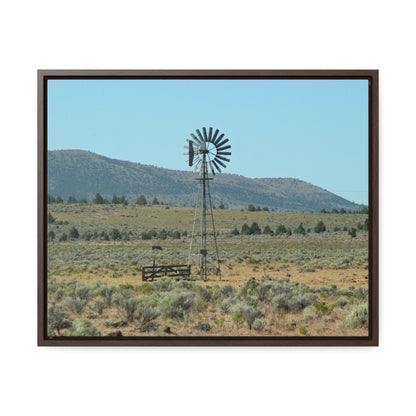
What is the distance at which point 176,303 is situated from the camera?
5059 mm

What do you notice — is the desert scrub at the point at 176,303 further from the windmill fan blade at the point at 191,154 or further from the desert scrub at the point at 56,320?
the windmill fan blade at the point at 191,154

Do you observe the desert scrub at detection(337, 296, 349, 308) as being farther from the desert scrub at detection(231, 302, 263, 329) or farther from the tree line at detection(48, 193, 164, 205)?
the tree line at detection(48, 193, 164, 205)

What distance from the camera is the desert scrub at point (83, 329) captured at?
4797 mm

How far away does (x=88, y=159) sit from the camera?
17.0 feet

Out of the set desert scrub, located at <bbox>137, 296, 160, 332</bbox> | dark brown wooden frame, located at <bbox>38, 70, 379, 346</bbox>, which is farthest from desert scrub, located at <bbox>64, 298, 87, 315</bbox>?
desert scrub, located at <bbox>137, 296, 160, 332</bbox>

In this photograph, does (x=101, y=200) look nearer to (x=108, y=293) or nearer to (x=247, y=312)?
(x=108, y=293)

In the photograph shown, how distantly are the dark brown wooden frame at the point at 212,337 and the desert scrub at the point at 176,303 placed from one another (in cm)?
29

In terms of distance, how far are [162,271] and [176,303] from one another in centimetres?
44

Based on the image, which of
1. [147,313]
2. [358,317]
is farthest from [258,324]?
[147,313]

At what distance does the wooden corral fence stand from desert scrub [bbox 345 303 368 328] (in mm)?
1896

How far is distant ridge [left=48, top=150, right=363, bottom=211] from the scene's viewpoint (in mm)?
5141

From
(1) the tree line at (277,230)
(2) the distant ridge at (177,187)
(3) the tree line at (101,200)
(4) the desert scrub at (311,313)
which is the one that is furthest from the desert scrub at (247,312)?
(3) the tree line at (101,200)
